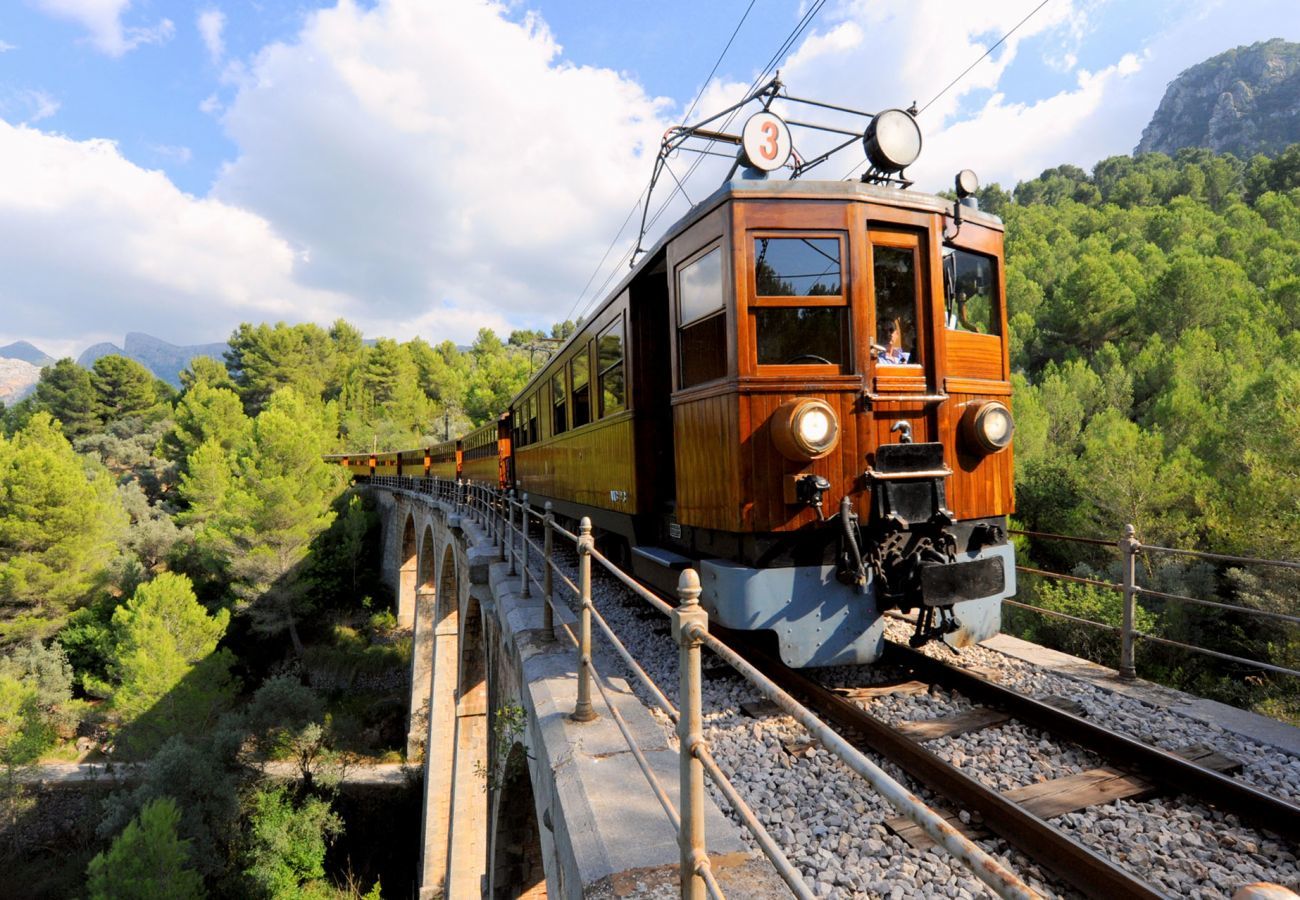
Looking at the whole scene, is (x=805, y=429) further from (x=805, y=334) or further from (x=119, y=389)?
(x=119, y=389)

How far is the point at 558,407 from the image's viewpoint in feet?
27.1

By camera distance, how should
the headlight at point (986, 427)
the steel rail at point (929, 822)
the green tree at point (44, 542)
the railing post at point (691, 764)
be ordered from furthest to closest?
1. the green tree at point (44, 542)
2. the headlight at point (986, 427)
3. the railing post at point (691, 764)
4. the steel rail at point (929, 822)

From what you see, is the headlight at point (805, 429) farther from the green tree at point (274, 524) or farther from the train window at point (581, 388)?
the green tree at point (274, 524)

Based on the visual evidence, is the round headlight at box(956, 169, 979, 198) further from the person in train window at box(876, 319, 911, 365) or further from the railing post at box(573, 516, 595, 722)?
the railing post at box(573, 516, 595, 722)

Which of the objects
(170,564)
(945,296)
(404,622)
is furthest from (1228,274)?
(170,564)

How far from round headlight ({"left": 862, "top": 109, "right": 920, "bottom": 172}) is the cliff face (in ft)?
357

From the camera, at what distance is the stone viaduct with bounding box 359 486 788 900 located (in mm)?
2279

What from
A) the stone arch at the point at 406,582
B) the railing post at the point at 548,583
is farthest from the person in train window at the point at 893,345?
the stone arch at the point at 406,582

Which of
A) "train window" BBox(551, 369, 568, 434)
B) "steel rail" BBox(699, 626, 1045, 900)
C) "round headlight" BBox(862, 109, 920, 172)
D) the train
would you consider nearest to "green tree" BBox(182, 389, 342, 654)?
"train window" BBox(551, 369, 568, 434)

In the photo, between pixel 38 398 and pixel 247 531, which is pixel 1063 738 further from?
pixel 38 398

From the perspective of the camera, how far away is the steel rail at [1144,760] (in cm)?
258

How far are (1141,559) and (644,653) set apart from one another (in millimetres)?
11512

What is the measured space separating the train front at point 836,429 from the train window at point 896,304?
1 cm

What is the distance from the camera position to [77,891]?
17781 millimetres
